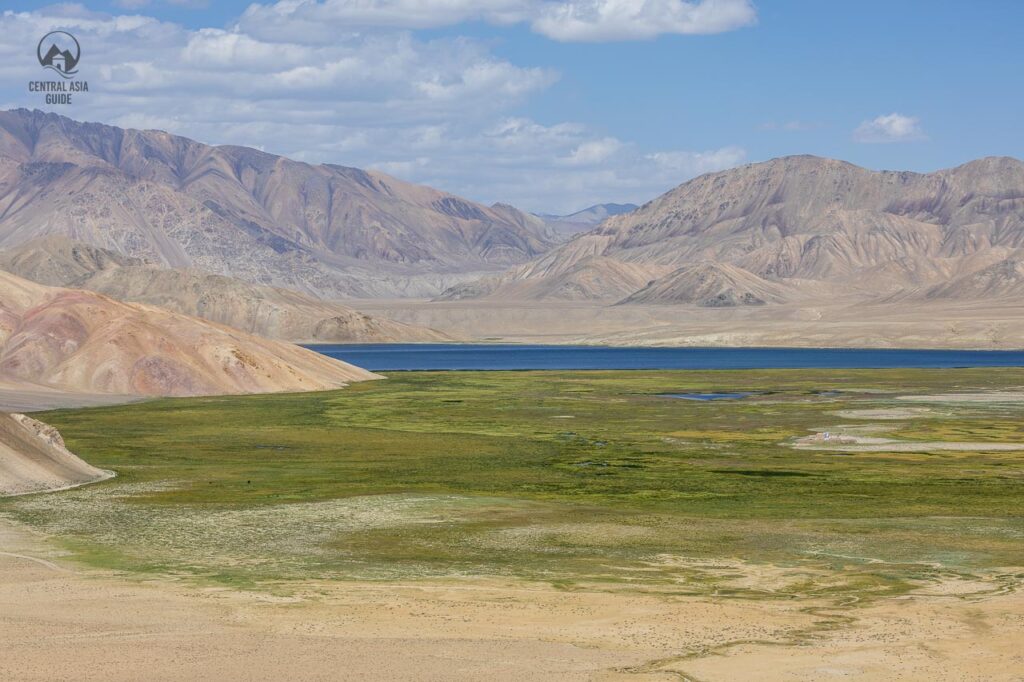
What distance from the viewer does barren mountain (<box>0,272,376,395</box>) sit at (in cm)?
12044

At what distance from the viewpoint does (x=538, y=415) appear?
10150 centimetres

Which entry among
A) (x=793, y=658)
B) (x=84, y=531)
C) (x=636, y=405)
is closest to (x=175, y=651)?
(x=793, y=658)

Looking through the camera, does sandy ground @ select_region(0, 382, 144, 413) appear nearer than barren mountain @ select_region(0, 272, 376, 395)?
Yes

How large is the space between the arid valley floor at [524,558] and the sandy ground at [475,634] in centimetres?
9

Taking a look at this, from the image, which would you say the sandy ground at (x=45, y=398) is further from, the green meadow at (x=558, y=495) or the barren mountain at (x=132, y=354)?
the green meadow at (x=558, y=495)

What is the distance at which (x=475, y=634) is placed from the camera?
31.0m

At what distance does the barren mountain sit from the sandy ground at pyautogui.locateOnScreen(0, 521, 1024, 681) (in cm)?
8610

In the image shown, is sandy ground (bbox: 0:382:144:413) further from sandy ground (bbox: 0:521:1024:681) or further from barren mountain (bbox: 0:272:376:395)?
sandy ground (bbox: 0:521:1024:681)

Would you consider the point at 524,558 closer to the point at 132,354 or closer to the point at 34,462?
the point at 34,462

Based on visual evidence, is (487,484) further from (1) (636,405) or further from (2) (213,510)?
(1) (636,405)

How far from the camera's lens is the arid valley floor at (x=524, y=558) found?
29.0 meters

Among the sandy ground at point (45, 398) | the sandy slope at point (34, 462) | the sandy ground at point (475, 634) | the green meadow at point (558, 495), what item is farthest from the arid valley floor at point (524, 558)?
the sandy ground at point (45, 398)

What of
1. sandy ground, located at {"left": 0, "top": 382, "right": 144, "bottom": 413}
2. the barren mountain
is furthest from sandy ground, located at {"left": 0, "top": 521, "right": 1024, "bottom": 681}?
the barren mountain

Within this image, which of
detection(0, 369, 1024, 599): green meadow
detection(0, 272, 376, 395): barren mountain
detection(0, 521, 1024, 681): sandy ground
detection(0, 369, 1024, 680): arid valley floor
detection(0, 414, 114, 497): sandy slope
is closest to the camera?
detection(0, 521, 1024, 681): sandy ground
